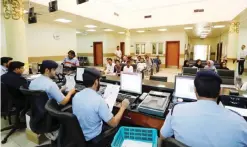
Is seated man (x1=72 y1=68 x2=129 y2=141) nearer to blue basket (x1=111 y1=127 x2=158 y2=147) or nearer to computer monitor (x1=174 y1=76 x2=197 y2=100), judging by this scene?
blue basket (x1=111 y1=127 x2=158 y2=147)

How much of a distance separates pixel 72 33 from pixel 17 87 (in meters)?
6.85

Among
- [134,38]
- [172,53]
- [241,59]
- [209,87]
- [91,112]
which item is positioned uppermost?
[134,38]

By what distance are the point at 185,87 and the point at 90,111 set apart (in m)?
1.26

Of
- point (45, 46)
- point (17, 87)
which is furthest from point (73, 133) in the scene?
point (45, 46)

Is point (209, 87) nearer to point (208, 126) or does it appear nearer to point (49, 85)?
point (208, 126)

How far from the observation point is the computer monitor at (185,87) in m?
2.01

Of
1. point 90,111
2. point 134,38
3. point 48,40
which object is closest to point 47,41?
point 48,40

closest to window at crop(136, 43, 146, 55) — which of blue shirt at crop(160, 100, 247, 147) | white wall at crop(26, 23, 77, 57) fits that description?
white wall at crop(26, 23, 77, 57)

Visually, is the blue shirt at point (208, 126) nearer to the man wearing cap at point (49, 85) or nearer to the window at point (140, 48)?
the man wearing cap at point (49, 85)

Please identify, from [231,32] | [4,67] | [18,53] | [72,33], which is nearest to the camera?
[4,67]

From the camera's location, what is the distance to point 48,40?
756 cm

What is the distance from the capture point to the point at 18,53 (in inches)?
157

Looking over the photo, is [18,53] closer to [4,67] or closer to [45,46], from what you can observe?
[4,67]

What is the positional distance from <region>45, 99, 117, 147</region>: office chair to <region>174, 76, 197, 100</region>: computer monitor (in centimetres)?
107
